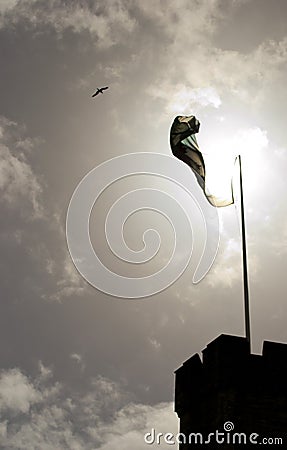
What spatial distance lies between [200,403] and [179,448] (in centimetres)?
234

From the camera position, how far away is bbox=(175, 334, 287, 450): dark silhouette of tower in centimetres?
2061

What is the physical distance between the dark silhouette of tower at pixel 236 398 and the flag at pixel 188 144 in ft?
33.8

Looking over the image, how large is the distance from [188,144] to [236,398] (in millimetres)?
14957

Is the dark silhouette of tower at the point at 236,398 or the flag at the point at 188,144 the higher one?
the flag at the point at 188,144

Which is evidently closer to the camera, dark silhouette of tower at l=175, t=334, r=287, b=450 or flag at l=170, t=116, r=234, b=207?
→ dark silhouette of tower at l=175, t=334, r=287, b=450

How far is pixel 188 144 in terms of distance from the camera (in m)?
31.8

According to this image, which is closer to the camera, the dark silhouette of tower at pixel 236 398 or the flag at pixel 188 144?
the dark silhouette of tower at pixel 236 398

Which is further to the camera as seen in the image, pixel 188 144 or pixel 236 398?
pixel 188 144

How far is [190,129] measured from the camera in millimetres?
32000

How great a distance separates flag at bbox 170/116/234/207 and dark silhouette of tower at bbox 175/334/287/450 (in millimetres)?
10300

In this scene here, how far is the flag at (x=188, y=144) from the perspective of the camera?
31.0 meters

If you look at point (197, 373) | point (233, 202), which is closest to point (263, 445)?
point (197, 373)

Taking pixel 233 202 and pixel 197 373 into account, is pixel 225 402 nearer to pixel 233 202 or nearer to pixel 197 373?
pixel 197 373

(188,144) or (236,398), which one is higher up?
(188,144)
